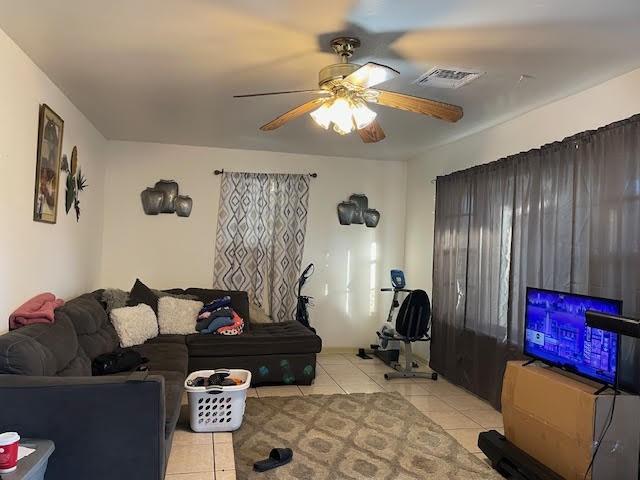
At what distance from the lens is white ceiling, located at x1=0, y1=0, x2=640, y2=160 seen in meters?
2.31

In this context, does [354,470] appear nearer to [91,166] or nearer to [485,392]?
[485,392]

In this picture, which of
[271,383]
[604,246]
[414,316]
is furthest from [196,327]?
[604,246]

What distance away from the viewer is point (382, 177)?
6211mm

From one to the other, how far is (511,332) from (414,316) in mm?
1206

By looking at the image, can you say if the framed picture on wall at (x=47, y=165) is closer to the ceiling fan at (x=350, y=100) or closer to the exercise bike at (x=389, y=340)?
the ceiling fan at (x=350, y=100)

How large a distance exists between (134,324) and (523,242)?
3.26m

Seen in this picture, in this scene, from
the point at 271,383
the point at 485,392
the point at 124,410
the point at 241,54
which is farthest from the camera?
the point at 271,383

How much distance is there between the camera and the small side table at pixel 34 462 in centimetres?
174

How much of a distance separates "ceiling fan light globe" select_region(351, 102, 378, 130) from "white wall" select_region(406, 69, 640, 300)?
1569 millimetres

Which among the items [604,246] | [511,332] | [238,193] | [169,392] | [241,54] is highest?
[241,54]

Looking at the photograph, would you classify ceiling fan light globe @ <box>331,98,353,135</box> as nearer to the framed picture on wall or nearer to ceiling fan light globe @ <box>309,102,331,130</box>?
ceiling fan light globe @ <box>309,102,331,130</box>

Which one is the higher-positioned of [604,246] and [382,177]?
[382,177]

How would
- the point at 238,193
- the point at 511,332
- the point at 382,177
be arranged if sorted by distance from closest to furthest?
the point at 511,332 → the point at 238,193 → the point at 382,177

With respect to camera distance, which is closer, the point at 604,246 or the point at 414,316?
the point at 604,246
